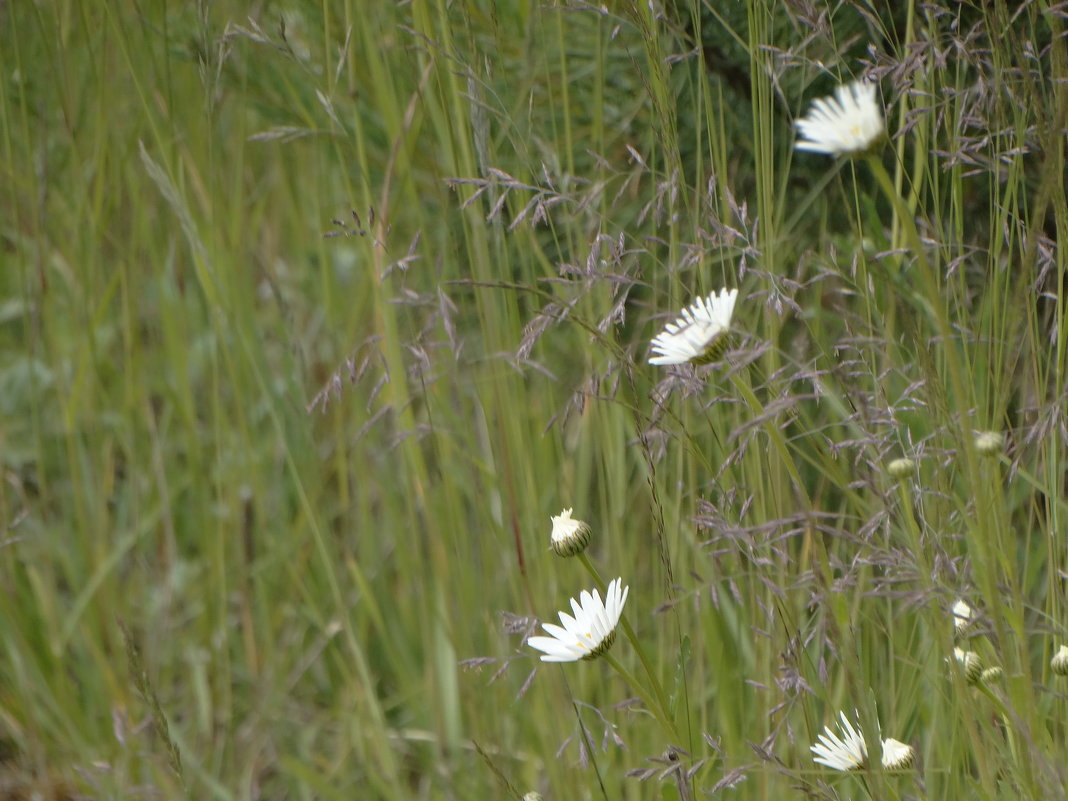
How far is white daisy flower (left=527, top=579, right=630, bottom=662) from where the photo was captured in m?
→ 0.62

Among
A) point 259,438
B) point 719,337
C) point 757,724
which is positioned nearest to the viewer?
point 719,337

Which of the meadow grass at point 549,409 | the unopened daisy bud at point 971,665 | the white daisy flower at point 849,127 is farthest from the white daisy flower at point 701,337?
the unopened daisy bud at point 971,665

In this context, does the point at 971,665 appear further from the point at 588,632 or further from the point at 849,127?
the point at 849,127

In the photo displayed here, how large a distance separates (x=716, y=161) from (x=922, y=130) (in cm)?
17

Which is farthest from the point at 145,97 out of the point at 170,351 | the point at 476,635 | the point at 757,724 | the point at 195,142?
the point at 757,724

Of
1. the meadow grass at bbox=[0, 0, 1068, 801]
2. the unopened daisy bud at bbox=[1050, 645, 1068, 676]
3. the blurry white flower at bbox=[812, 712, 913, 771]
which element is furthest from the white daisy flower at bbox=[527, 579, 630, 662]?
the unopened daisy bud at bbox=[1050, 645, 1068, 676]

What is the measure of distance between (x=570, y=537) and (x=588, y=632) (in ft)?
0.20

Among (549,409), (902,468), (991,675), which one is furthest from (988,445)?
(549,409)

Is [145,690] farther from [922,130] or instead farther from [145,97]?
[922,130]

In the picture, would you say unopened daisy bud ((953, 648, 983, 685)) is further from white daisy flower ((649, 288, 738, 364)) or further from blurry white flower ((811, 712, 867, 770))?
white daisy flower ((649, 288, 738, 364))

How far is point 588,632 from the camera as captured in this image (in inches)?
25.5

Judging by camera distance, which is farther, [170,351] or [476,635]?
[170,351]

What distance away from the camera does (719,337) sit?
0.62 m

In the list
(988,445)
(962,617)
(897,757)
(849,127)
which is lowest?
(897,757)
